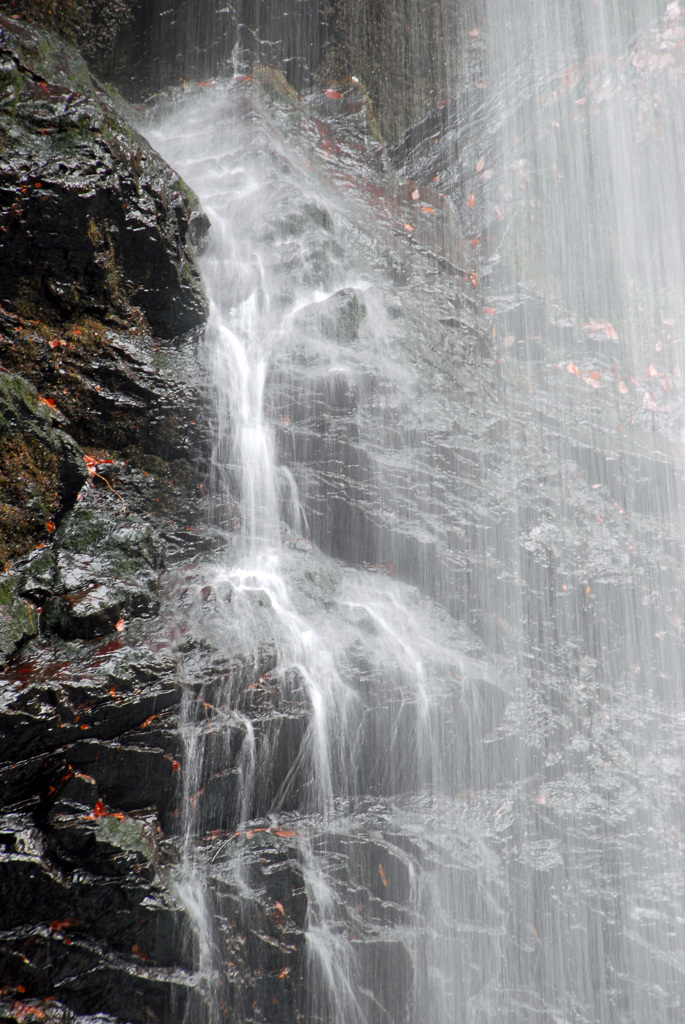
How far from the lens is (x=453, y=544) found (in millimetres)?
5758

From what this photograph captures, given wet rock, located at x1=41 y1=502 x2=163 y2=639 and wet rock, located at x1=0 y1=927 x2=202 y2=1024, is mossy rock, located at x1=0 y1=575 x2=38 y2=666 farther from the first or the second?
wet rock, located at x1=0 y1=927 x2=202 y2=1024

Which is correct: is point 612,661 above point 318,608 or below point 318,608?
below

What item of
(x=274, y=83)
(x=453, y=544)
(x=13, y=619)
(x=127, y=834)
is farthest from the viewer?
(x=274, y=83)

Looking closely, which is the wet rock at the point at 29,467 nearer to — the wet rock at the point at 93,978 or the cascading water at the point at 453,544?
the cascading water at the point at 453,544

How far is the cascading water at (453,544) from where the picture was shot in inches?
157

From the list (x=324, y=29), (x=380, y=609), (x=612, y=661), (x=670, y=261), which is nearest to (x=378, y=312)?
(x=380, y=609)

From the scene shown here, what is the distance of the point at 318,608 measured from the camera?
4828 millimetres

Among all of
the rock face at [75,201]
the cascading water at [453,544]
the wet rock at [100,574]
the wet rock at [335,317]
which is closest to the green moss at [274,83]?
the cascading water at [453,544]

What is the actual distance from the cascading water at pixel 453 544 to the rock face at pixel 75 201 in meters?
0.85

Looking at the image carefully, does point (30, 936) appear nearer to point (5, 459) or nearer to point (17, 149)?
point (5, 459)

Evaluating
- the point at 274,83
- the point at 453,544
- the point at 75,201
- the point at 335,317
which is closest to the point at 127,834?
the point at 453,544

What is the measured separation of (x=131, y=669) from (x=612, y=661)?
4.60m

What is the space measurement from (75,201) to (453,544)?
4131 mm

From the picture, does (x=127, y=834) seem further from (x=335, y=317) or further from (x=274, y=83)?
(x=274, y=83)
